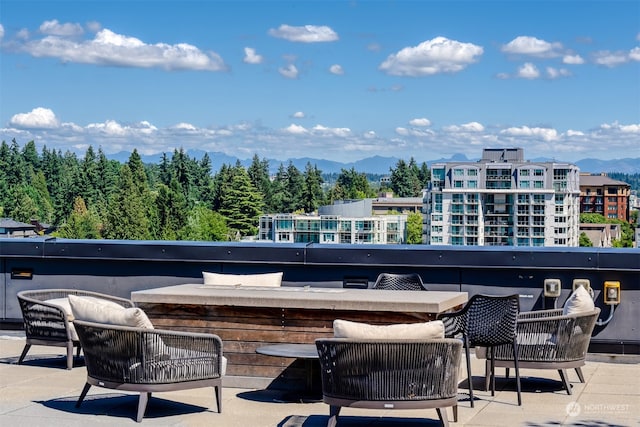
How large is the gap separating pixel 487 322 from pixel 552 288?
8.26ft

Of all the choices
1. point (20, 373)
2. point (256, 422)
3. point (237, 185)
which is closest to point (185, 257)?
point (20, 373)

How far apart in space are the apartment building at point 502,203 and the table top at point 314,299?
13500cm

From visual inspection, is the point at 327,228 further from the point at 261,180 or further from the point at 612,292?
the point at 612,292

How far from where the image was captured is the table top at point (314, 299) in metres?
7.21

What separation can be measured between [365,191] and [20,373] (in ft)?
584

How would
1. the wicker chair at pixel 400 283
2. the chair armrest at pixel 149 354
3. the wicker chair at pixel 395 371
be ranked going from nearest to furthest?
the wicker chair at pixel 395 371
the chair armrest at pixel 149 354
the wicker chair at pixel 400 283

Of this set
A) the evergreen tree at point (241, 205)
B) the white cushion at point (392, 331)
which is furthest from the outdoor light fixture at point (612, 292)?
the evergreen tree at point (241, 205)

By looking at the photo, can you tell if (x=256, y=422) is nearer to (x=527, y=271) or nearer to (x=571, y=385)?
(x=571, y=385)

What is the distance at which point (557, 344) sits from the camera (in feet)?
24.6

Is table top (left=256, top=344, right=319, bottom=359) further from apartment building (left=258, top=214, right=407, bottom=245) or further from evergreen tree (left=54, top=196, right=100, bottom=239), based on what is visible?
evergreen tree (left=54, top=196, right=100, bottom=239)

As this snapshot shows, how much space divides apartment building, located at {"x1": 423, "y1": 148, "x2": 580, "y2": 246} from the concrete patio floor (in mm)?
134871

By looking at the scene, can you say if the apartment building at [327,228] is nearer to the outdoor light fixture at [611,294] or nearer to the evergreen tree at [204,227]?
the evergreen tree at [204,227]

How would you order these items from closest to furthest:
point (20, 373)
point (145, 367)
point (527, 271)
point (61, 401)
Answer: point (145, 367), point (61, 401), point (20, 373), point (527, 271)

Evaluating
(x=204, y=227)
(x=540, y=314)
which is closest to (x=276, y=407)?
(x=540, y=314)
